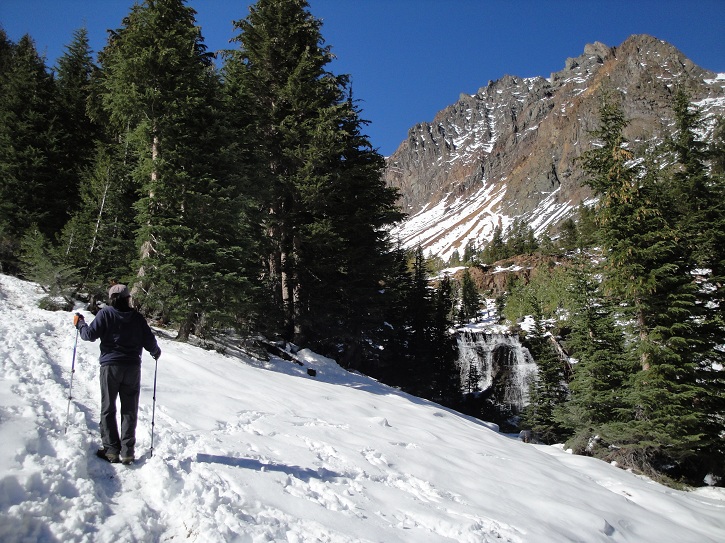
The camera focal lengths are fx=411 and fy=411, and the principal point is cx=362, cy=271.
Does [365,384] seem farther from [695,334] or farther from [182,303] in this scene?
[695,334]

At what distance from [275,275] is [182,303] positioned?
24.5 feet

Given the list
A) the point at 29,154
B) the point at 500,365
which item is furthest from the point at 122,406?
the point at 500,365

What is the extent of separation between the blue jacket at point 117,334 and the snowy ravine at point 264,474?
0.91 meters

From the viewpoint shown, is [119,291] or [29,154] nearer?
[119,291]

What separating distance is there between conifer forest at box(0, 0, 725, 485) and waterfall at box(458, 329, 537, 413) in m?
15.2

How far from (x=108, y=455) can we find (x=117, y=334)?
1.28 m

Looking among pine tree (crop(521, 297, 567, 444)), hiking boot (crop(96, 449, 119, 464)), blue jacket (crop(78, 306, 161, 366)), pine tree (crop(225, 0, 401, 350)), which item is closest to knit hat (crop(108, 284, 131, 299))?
blue jacket (crop(78, 306, 161, 366))

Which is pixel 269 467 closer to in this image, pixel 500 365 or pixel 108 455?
pixel 108 455

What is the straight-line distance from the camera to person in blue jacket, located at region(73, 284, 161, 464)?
173 inches

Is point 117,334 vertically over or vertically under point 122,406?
over

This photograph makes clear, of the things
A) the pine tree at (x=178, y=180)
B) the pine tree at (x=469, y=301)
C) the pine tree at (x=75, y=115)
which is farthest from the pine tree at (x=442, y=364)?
the pine tree at (x=469, y=301)

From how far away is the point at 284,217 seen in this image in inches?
708

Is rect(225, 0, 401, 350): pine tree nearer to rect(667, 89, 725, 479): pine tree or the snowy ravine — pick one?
the snowy ravine

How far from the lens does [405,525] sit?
4594 mm
